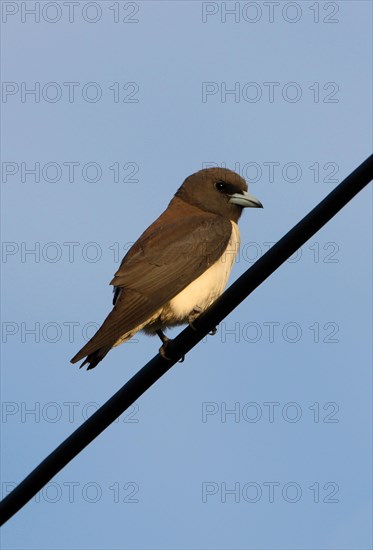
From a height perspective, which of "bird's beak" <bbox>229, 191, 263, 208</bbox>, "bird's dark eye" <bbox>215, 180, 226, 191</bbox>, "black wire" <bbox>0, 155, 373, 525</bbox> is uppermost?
"bird's dark eye" <bbox>215, 180, 226, 191</bbox>

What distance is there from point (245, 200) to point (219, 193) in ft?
0.85

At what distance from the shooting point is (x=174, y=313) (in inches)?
261

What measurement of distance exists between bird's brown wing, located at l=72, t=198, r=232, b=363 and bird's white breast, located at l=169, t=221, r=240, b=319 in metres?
0.04

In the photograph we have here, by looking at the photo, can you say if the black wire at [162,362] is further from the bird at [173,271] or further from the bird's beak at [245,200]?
the bird's beak at [245,200]

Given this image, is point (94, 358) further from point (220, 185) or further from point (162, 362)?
point (220, 185)

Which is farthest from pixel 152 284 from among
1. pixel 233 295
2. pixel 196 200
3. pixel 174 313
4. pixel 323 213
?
pixel 323 213

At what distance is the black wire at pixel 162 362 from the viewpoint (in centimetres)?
397

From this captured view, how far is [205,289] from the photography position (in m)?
6.79

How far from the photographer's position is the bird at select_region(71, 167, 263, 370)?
20.3ft

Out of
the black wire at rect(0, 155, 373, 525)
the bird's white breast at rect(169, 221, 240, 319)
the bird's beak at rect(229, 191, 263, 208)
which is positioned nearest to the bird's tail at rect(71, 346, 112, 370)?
the bird's white breast at rect(169, 221, 240, 319)

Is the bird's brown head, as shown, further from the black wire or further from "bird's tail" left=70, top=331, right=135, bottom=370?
the black wire

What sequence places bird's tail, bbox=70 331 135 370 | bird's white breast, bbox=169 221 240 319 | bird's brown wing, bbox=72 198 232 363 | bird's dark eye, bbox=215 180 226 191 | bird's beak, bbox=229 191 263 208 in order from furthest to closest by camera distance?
bird's dark eye, bbox=215 180 226 191 < bird's beak, bbox=229 191 263 208 < bird's white breast, bbox=169 221 240 319 < bird's brown wing, bbox=72 198 232 363 < bird's tail, bbox=70 331 135 370

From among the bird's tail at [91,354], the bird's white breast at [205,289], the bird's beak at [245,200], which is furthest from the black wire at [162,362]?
the bird's beak at [245,200]

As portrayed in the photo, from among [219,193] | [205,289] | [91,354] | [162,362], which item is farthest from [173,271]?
[162,362]
